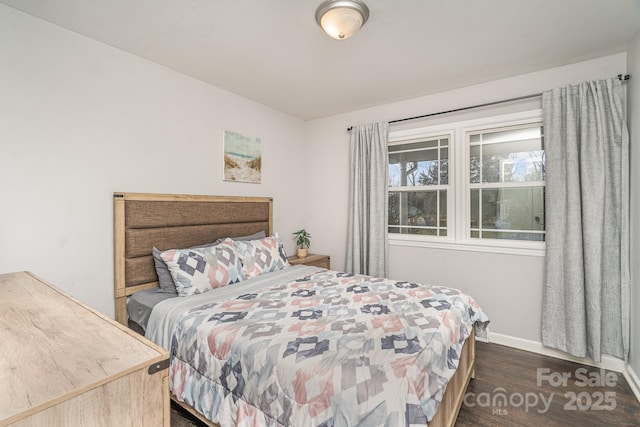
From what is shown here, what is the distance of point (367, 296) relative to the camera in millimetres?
2121

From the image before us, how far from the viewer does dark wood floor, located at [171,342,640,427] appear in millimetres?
1852

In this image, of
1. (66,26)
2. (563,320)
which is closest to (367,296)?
(563,320)

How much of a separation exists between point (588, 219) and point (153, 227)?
350 centimetres

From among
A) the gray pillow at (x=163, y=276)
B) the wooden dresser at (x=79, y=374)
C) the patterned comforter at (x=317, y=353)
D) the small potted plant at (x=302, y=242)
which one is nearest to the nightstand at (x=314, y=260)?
the small potted plant at (x=302, y=242)

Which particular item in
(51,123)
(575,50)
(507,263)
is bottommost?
(507,263)

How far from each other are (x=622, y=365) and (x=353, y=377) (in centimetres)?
257

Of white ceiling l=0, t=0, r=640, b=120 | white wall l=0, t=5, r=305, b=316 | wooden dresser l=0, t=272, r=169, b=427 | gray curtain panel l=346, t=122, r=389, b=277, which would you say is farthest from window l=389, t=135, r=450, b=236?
wooden dresser l=0, t=272, r=169, b=427

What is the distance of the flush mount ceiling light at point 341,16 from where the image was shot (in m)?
1.72

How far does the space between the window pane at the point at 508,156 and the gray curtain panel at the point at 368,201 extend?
940 mm

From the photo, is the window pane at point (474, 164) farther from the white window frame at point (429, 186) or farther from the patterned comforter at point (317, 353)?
the patterned comforter at point (317, 353)

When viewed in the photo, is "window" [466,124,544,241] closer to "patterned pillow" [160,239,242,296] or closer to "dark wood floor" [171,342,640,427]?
"dark wood floor" [171,342,640,427]

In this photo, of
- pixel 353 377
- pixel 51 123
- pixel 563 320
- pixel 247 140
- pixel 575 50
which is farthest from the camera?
pixel 247 140

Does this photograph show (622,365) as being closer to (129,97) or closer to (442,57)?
(442,57)

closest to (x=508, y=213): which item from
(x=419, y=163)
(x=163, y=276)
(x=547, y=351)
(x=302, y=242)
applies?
(x=419, y=163)
